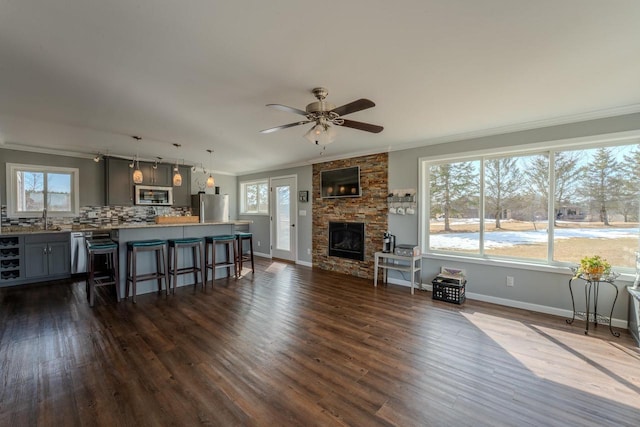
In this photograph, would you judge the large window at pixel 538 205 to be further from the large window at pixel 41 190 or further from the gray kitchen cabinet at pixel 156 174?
the large window at pixel 41 190

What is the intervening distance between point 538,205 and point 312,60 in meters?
3.52

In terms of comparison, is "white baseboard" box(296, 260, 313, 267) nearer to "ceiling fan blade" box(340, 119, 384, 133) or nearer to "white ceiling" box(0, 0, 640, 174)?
"white ceiling" box(0, 0, 640, 174)

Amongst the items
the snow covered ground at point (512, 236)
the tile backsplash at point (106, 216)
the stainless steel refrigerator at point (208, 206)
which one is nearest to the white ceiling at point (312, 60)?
the snow covered ground at point (512, 236)

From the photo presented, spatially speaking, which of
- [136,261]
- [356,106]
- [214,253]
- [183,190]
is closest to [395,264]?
[214,253]

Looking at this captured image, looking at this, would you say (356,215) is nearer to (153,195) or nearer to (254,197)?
(254,197)

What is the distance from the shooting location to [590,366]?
2.30 metres

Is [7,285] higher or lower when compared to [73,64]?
lower

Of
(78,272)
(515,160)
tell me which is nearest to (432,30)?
(515,160)

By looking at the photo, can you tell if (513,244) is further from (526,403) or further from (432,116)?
(526,403)

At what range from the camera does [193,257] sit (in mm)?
4727

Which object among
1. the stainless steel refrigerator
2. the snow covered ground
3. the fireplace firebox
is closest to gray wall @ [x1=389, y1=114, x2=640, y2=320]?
the snow covered ground

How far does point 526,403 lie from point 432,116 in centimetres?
293

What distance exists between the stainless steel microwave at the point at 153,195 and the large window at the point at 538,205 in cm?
574

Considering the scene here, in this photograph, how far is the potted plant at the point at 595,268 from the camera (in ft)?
9.65
